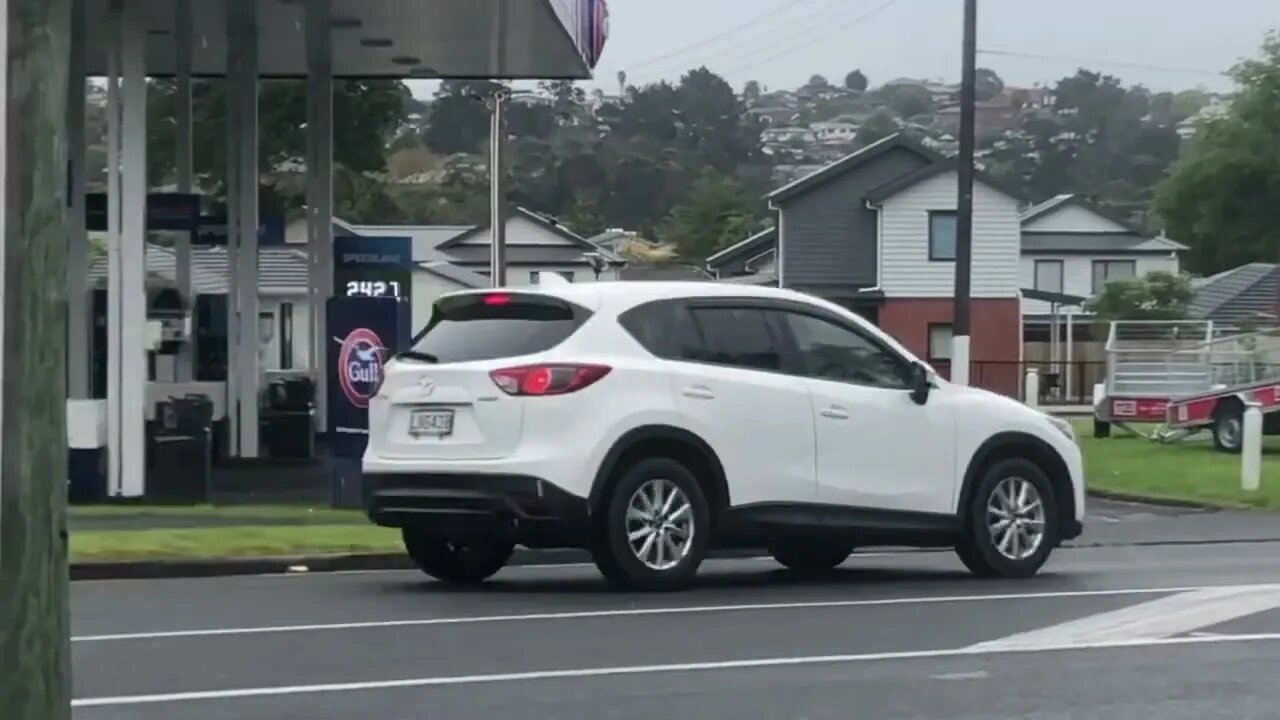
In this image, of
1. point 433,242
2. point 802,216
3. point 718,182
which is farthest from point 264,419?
point 718,182

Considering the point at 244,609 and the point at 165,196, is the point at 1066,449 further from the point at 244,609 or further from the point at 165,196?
the point at 165,196

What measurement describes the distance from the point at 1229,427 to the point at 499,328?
23.3 m

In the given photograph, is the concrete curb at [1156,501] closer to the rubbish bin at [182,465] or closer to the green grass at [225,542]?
the green grass at [225,542]

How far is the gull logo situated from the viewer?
64.0 ft

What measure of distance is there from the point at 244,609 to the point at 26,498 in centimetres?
685

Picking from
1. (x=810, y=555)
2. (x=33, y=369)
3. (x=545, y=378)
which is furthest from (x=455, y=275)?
(x=33, y=369)

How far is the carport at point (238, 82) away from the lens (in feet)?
68.8

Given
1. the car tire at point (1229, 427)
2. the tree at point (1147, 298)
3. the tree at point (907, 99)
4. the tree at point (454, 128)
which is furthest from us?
the tree at point (907, 99)

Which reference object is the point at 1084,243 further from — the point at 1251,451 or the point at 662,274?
the point at 1251,451

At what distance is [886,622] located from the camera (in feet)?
37.7

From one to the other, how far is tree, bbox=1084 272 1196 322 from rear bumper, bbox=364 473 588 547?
4768 cm

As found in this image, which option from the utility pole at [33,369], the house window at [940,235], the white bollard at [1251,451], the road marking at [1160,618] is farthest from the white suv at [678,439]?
the house window at [940,235]

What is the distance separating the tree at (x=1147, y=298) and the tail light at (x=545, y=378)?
47752 mm

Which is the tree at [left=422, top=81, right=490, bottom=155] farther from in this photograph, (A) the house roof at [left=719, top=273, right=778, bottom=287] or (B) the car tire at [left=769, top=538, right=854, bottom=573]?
(B) the car tire at [left=769, top=538, right=854, bottom=573]
